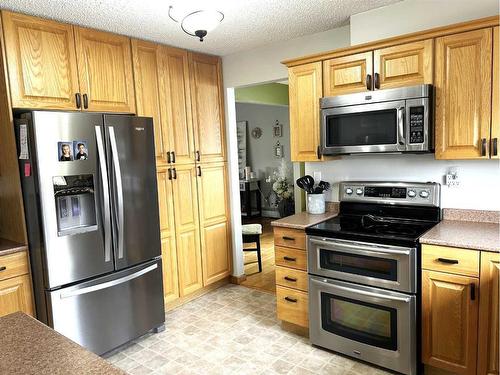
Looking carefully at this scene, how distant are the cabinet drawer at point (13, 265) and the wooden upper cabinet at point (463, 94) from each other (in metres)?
2.78

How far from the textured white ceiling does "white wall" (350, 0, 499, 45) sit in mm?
79

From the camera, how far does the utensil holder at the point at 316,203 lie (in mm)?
3145

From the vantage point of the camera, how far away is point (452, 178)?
2576 mm

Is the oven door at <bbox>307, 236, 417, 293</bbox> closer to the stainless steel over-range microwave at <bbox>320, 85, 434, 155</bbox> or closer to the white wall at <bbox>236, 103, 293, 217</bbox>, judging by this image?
the stainless steel over-range microwave at <bbox>320, 85, 434, 155</bbox>

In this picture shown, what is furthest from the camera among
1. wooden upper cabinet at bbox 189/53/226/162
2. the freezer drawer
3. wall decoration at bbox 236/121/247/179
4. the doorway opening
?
wall decoration at bbox 236/121/247/179

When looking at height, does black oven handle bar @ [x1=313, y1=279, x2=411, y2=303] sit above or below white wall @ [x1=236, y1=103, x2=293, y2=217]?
below

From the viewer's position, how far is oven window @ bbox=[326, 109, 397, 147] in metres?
2.50

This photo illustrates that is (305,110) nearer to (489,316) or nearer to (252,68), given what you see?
(252,68)

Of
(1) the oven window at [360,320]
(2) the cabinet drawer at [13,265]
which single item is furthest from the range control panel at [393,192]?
(2) the cabinet drawer at [13,265]

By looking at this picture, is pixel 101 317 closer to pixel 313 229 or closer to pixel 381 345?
pixel 313 229

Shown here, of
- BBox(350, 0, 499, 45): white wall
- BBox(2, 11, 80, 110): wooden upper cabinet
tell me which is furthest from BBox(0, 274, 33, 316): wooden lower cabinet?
BBox(350, 0, 499, 45): white wall

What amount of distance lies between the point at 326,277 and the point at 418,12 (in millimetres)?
1933

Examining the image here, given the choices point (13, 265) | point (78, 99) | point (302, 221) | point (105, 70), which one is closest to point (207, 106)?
point (105, 70)

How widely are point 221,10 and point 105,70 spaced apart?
103 cm
